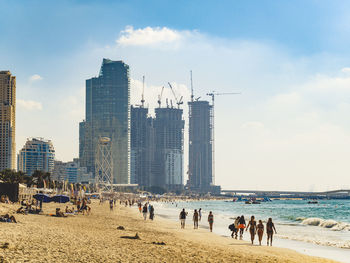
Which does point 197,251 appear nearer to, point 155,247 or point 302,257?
point 155,247

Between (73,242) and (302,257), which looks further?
(302,257)

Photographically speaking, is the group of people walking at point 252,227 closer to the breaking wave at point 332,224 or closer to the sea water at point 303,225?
the sea water at point 303,225

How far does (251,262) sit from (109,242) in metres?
7.64

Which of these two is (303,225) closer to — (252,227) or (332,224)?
(332,224)

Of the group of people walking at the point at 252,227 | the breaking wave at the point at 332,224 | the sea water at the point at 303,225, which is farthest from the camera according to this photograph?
the breaking wave at the point at 332,224

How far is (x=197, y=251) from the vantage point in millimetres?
21453

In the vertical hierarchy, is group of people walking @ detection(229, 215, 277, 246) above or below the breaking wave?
above

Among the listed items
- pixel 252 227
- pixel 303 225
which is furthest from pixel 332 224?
pixel 252 227

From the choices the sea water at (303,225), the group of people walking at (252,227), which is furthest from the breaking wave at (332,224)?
the group of people walking at (252,227)

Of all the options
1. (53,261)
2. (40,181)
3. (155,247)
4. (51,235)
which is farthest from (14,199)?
(40,181)

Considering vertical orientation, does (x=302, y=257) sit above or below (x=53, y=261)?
below

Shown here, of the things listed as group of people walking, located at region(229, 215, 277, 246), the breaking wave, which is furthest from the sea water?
group of people walking, located at region(229, 215, 277, 246)

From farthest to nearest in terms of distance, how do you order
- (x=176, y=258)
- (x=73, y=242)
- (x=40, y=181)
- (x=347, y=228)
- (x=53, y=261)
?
(x=40, y=181) < (x=347, y=228) < (x=73, y=242) < (x=176, y=258) < (x=53, y=261)

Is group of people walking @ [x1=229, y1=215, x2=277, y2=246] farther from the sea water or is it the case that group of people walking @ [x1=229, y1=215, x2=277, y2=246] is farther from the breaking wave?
the breaking wave
